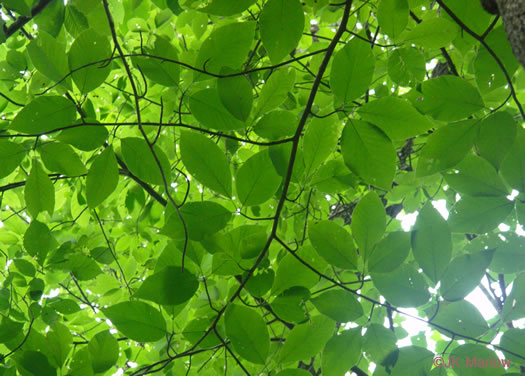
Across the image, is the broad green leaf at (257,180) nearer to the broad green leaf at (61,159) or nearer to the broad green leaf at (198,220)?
the broad green leaf at (198,220)

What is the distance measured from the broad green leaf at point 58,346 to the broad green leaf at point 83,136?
512mm

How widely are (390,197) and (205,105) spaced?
113cm

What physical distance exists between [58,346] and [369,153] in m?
0.93

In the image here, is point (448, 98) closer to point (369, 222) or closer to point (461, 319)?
point (369, 222)

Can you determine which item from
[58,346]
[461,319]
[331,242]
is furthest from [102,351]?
A: [461,319]

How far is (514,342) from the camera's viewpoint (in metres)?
0.87

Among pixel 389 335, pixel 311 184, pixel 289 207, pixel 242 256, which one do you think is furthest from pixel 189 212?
pixel 289 207

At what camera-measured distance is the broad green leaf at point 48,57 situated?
90cm

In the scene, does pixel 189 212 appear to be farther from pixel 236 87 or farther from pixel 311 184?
pixel 311 184

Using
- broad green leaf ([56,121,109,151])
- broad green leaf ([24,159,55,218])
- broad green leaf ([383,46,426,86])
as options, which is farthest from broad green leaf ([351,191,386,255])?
broad green leaf ([24,159,55,218])

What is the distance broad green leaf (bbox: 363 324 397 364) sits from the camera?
926mm

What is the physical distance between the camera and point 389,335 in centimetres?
95

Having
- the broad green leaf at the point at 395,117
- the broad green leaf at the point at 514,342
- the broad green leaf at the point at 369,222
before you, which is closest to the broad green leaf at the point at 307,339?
the broad green leaf at the point at 369,222

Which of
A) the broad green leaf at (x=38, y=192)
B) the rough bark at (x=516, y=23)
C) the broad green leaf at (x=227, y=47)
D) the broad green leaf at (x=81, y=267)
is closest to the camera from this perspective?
the rough bark at (x=516, y=23)
